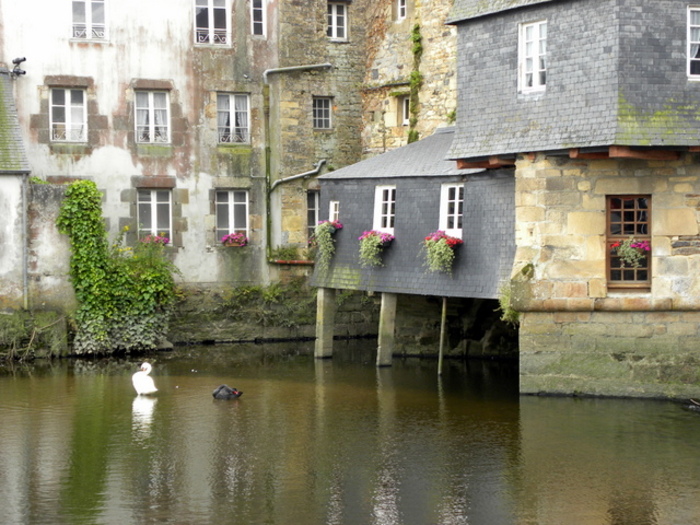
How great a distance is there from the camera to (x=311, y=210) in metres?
30.4

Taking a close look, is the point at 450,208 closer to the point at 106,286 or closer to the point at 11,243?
the point at 106,286

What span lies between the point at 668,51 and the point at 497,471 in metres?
7.10

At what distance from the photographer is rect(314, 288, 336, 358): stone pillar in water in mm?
26016

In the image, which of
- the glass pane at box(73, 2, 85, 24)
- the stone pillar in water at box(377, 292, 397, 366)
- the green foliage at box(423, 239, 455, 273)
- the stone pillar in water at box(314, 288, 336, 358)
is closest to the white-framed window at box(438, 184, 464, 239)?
the green foliage at box(423, 239, 455, 273)

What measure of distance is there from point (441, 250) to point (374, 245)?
1878mm

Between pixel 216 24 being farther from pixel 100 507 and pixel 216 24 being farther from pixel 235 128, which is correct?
pixel 100 507

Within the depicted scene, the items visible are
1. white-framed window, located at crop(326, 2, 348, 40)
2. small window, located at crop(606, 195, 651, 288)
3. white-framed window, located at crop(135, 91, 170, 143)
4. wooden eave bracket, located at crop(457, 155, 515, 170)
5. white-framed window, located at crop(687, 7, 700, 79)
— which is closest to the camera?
white-framed window, located at crop(687, 7, 700, 79)

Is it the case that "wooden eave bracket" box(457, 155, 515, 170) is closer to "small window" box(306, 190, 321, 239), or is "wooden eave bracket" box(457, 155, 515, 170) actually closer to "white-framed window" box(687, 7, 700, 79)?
"white-framed window" box(687, 7, 700, 79)

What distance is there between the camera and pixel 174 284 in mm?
28625

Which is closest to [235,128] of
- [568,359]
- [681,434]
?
[568,359]

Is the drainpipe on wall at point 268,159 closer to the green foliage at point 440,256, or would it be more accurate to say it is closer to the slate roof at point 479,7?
the green foliage at point 440,256

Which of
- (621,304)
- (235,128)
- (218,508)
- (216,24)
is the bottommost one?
(218,508)

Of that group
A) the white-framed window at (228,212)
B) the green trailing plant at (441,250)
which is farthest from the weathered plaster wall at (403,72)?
the green trailing plant at (441,250)

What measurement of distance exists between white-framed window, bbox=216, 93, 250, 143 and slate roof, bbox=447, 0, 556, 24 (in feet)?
29.8
